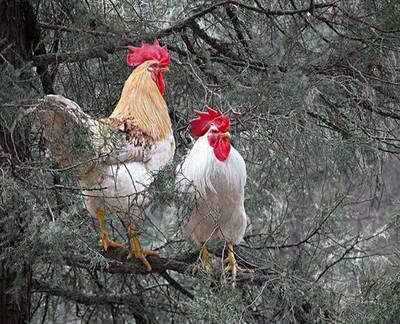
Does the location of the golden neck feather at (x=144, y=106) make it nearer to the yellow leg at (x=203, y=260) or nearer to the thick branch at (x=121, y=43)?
the thick branch at (x=121, y=43)

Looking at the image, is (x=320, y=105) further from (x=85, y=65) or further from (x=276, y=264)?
(x=85, y=65)

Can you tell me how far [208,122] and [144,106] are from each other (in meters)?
0.31

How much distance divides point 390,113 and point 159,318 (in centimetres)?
200

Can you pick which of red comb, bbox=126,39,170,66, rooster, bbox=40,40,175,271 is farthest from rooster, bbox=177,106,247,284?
red comb, bbox=126,39,170,66

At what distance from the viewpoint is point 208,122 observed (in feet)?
12.4

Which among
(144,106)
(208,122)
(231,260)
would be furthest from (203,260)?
(144,106)

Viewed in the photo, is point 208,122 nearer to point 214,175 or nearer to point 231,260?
point 214,175

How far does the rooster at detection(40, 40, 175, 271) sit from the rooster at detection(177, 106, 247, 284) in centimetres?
15

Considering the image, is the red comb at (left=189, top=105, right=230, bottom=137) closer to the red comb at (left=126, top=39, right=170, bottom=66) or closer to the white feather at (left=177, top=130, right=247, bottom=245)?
the white feather at (left=177, top=130, right=247, bottom=245)

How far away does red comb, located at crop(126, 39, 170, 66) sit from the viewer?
3826mm

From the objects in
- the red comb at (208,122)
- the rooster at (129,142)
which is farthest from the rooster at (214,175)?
the rooster at (129,142)

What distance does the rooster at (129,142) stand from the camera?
321 cm

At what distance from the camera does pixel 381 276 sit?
12.2 feet

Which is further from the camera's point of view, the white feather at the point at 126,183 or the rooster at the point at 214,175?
the rooster at the point at 214,175
